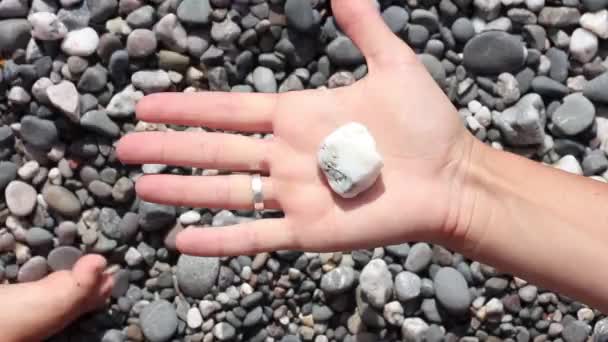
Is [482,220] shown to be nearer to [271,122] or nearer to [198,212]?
[271,122]

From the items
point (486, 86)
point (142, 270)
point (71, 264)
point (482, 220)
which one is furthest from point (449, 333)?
point (71, 264)

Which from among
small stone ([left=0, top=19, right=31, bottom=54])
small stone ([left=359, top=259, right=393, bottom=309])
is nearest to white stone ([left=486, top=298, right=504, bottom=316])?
small stone ([left=359, top=259, right=393, bottom=309])

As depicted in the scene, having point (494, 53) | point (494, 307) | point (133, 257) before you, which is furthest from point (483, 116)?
point (133, 257)

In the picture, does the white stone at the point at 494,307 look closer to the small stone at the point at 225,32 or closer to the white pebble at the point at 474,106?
the white pebble at the point at 474,106

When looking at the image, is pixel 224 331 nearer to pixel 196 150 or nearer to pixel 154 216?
pixel 154 216

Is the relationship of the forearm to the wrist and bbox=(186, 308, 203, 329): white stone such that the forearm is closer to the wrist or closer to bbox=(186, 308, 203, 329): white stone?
the wrist
